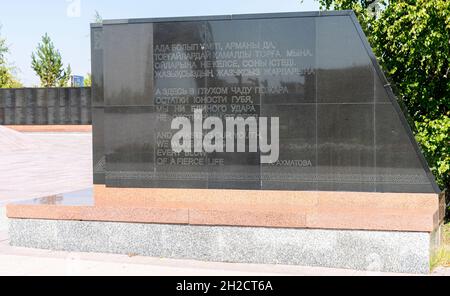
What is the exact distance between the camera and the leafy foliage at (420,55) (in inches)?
368

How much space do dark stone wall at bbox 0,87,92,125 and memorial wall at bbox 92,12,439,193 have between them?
42910 millimetres

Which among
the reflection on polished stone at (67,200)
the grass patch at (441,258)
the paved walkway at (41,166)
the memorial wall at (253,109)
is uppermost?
the memorial wall at (253,109)

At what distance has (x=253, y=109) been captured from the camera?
8508mm

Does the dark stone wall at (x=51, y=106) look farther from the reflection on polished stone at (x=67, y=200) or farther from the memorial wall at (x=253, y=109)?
the memorial wall at (x=253, y=109)

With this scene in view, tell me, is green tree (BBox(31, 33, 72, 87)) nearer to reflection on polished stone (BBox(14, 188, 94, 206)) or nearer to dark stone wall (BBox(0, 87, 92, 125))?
dark stone wall (BBox(0, 87, 92, 125))

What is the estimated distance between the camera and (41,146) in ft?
111

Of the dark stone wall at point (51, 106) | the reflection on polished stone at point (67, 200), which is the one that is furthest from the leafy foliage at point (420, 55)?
the dark stone wall at point (51, 106)

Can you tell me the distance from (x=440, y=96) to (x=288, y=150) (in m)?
3.92

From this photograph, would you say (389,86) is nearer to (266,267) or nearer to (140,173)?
(266,267)

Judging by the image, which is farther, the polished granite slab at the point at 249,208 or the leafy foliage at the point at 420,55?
the leafy foliage at the point at 420,55

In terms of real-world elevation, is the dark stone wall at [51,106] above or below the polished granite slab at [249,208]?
above

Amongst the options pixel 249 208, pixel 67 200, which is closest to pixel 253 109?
pixel 249 208

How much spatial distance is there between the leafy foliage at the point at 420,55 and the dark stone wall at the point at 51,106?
4200cm

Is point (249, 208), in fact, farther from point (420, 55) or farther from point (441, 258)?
point (420, 55)
